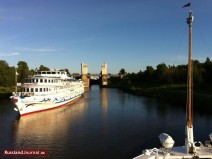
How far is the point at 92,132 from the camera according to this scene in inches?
1661

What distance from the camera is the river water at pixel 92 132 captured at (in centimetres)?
3284

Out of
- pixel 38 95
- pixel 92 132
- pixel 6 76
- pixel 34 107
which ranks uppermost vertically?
pixel 6 76

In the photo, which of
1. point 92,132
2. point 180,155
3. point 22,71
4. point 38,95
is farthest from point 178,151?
point 22,71

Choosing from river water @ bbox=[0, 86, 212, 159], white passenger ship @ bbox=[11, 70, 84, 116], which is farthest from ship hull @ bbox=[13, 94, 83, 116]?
river water @ bbox=[0, 86, 212, 159]

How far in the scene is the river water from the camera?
32.8 m

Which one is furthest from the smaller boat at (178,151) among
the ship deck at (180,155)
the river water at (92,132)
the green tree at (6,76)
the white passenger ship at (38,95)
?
the green tree at (6,76)

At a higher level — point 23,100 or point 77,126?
point 23,100

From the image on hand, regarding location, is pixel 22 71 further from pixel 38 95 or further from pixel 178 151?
pixel 178 151

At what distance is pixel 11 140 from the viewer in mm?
38125

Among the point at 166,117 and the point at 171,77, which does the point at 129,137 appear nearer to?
the point at 166,117

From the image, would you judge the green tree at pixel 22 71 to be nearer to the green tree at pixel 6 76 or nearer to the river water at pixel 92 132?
the green tree at pixel 6 76

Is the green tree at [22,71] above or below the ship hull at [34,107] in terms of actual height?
above

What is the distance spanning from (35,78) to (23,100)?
34.1 feet

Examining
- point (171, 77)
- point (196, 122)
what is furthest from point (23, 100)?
point (171, 77)
